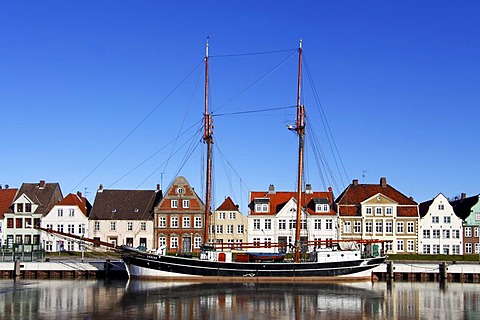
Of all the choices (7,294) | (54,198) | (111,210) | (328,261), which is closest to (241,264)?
(328,261)

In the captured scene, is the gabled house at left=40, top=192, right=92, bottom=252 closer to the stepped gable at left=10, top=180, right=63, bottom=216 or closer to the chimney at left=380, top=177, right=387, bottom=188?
the stepped gable at left=10, top=180, right=63, bottom=216

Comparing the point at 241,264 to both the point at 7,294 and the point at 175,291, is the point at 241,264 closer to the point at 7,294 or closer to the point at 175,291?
the point at 175,291

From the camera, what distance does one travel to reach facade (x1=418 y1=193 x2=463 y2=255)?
82.9 meters

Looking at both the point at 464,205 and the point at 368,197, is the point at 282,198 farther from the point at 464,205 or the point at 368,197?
the point at 464,205

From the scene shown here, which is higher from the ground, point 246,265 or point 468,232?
point 468,232

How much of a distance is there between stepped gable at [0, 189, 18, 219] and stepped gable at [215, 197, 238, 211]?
29.4m

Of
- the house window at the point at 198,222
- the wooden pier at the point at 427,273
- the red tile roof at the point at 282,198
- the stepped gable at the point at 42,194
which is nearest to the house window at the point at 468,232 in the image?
the red tile roof at the point at 282,198

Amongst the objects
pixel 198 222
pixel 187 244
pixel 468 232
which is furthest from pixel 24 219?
pixel 468 232

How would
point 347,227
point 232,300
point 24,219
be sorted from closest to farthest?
point 232,300, point 347,227, point 24,219

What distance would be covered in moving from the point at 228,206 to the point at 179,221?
693cm

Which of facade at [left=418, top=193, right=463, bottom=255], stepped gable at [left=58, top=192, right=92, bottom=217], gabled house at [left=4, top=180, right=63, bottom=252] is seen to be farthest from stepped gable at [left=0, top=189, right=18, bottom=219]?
facade at [left=418, top=193, right=463, bottom=255]

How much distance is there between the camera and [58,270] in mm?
62031

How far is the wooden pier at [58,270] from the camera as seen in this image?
202ft

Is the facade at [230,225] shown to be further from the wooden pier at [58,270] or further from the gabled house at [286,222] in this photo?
the wooden pier at [58,270]
